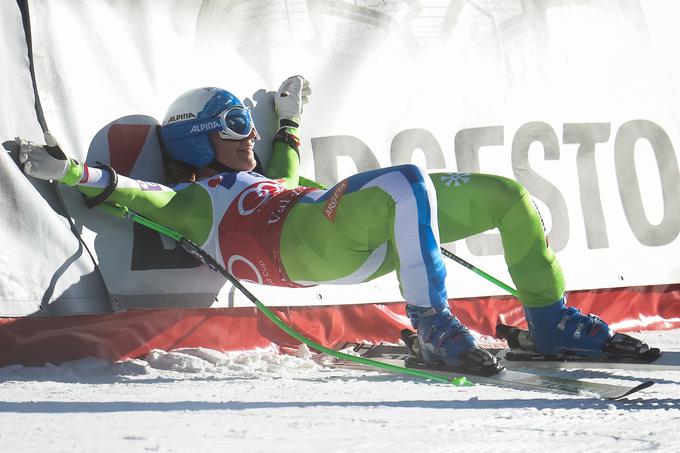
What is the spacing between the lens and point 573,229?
12.7 ft

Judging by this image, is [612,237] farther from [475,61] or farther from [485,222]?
[485,222]

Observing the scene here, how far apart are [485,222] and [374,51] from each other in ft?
3.72

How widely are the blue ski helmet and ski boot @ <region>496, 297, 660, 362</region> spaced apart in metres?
1.07

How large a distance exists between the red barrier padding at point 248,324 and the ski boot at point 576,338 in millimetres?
721

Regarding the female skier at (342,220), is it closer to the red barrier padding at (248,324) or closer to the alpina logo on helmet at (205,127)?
the alpina logo on helmet at (205,127)

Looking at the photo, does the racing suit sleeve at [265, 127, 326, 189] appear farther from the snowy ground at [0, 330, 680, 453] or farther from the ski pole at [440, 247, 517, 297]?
the snowy ground at [0, 330, 680, 453]

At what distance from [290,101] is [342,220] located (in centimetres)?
85

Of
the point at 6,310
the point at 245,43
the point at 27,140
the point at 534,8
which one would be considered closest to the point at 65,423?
the point at 6,310

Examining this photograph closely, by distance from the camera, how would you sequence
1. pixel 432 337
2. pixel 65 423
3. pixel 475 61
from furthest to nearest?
pixel 475 61
pixel 432 337
pixel 65 423

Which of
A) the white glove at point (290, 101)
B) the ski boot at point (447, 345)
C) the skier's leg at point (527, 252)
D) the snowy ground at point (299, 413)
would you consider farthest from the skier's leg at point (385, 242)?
the white glove at point (290, 101)

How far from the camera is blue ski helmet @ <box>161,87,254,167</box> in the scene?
2.93 metres

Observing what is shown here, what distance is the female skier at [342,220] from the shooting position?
2.39m

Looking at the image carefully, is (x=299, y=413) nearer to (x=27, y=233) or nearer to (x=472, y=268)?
(x=27, y=233)

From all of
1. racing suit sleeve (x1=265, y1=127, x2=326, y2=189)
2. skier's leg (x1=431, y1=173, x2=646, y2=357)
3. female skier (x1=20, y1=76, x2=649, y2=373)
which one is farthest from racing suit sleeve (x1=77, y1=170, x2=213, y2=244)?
skier's leg (x1=431, y1=173, x2=646, y2=357)
